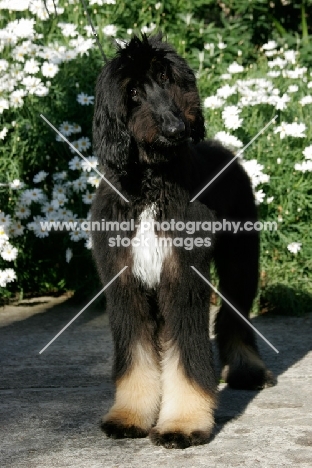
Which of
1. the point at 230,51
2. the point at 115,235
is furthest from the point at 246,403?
the point at 230,51

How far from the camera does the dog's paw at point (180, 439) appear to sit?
10.7 ft

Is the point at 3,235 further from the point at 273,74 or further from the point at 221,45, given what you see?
the point at 221,45

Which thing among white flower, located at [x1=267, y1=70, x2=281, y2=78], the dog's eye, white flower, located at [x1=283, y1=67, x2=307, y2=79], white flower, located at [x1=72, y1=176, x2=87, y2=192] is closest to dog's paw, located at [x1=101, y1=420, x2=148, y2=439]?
the dog's eye

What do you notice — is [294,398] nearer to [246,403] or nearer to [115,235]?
[246,403]

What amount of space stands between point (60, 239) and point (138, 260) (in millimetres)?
2849

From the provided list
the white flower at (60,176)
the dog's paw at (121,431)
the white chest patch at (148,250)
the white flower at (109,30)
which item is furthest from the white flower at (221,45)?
the dog's paw at (121,431)

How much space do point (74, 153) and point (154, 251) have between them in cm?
282

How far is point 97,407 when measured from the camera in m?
3.82

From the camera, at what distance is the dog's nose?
120 inches

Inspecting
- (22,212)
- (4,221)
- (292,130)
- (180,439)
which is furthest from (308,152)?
(180,439)

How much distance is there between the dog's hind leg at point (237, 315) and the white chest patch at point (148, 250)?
816mm

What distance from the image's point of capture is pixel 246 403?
3.92 meters

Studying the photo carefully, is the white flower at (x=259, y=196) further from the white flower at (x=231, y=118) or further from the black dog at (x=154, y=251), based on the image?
the black dog at (x=154, y=251)

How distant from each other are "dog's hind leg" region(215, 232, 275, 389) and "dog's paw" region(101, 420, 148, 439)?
0.92 meters
